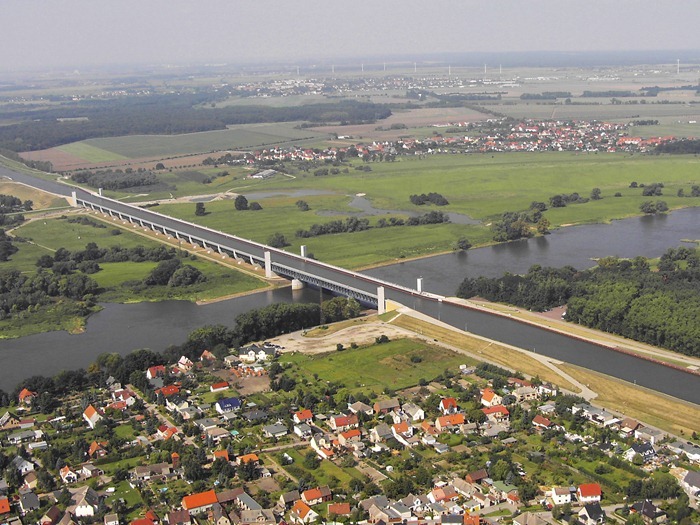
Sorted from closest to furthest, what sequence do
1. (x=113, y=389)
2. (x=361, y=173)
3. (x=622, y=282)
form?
(x=113, y=389), (x=622, y=282), (x=361, y=173)

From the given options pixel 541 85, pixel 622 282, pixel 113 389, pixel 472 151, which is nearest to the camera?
pixel 113 389

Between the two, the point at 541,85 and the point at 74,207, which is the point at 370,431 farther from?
the point at 541,85

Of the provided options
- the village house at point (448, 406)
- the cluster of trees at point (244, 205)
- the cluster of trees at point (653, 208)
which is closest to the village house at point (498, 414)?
the village house at point (448, 406)

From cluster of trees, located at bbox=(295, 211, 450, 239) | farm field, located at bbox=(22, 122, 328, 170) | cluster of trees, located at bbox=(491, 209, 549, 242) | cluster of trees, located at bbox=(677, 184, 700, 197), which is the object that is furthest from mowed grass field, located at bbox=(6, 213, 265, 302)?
cluster of trees, located at bbox=(677, 184, 700, 197)

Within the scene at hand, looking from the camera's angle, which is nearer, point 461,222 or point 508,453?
point 508,453

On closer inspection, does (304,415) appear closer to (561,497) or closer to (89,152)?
(561,497)

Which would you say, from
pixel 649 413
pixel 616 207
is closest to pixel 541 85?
pixel 616 207
